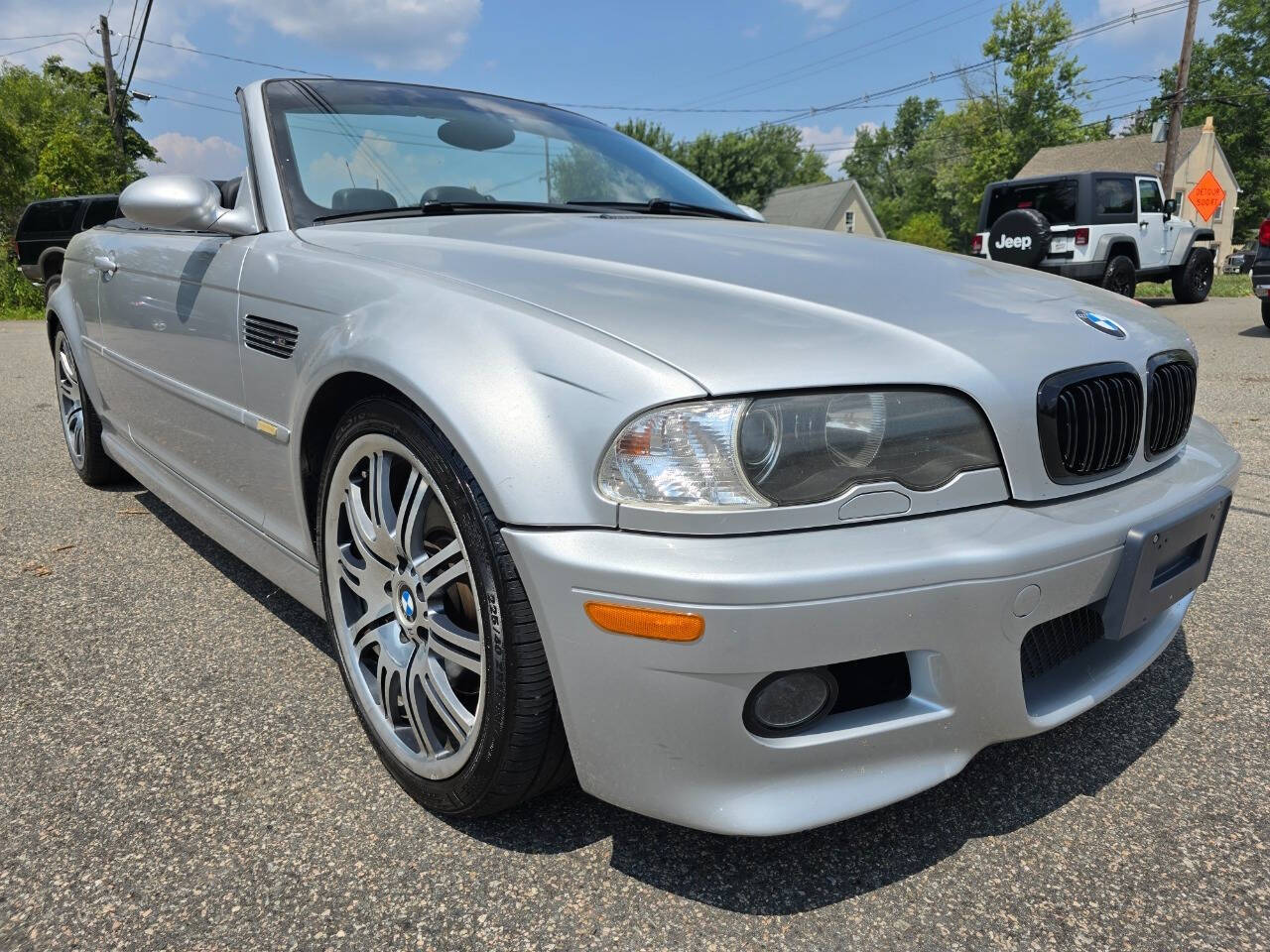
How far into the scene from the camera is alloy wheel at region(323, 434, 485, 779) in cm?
172

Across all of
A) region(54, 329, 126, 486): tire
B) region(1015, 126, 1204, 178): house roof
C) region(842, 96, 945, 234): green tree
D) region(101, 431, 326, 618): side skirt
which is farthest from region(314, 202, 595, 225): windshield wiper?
region(842, 96, 945, 234): green tree

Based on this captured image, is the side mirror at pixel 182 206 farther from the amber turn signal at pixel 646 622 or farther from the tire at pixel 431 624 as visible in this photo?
the amber turn signal at pixel 646 622

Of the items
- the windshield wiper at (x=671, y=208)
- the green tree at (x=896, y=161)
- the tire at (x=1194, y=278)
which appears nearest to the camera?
the windshield wiper at (x=671, y=208)

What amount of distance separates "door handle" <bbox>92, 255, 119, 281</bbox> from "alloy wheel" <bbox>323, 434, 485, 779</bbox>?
6.03 feet

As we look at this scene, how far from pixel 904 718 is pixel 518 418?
781 mm

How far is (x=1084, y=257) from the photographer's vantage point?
1273 centimetres

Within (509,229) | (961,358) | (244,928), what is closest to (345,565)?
(244,928)

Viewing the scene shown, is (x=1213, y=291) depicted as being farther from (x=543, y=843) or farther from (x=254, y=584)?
(x=543, y=843)

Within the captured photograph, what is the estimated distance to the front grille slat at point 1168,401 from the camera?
6.14ft

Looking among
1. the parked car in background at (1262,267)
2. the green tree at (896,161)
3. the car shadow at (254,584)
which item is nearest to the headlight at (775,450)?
the car shadow at (254,584)

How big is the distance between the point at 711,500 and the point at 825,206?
54.9 meters

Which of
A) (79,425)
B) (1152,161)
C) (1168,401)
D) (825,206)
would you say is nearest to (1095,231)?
(1168,401)

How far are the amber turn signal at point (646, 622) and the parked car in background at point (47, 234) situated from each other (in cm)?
1481

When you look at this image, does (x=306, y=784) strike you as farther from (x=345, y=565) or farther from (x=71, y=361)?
(x=71, y=361)
